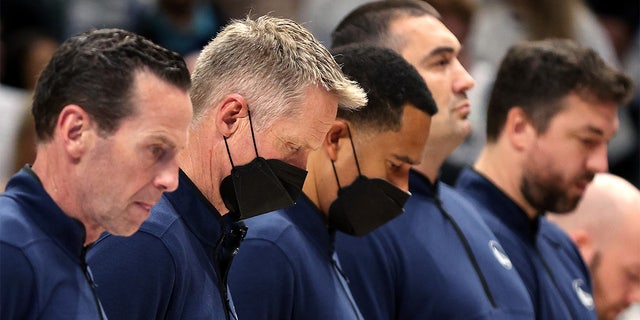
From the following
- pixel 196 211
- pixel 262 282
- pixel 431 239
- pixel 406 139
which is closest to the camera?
pixel 196 211

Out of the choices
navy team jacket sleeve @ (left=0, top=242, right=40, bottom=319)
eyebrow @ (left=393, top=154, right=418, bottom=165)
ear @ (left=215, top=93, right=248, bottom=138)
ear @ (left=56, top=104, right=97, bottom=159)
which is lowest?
eyebrow @ (left=393, top=154, right=418, bottom=165)

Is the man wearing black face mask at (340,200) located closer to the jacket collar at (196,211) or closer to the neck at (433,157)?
the jacket collar at (196,211)

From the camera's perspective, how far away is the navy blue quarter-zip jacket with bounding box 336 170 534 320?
3752 millimetres

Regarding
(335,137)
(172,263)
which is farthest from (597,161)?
(172,263)

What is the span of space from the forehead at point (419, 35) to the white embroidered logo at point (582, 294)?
1043 mm

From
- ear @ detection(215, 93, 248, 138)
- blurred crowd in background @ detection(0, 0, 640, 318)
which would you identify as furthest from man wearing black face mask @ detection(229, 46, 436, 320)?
blurred crowd in background @ detection(0, 0, 640, 318)

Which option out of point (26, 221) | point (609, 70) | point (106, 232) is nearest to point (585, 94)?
A: point (609, 70)

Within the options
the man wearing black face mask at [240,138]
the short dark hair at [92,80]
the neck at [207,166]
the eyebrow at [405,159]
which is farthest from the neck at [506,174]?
the short dark hair at [92,80]

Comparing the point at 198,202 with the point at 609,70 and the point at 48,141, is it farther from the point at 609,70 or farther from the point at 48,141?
the point at 609,70

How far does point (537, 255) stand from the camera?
15.3 feet

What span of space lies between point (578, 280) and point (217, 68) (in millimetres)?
2187

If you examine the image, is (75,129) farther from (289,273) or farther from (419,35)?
(419,35)

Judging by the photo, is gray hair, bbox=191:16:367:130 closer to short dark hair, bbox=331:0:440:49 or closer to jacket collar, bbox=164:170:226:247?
jacket collar, bbox=164:170:226:247

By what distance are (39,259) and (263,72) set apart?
83cm
